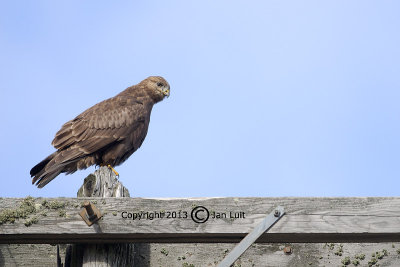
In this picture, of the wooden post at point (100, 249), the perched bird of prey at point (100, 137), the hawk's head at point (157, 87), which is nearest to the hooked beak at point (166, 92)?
the hawk's head at point (157, 87)

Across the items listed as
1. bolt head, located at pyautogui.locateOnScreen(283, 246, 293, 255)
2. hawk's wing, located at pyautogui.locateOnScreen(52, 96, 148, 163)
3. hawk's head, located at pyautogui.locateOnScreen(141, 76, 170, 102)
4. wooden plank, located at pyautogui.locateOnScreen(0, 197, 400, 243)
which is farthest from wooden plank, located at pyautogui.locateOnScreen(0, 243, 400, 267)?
hawk's head, located at pyautogui.locateOnScreen(141, 76, 170, 102)

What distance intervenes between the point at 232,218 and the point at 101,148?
357cm

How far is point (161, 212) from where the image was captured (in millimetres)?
2688

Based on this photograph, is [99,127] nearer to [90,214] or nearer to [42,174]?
[42,174]

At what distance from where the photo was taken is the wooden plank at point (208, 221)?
266 cm

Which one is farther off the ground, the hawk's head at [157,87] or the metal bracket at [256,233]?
the hawk's head at [157,87]

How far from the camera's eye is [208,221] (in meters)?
2.68

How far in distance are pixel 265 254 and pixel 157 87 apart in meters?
4.46

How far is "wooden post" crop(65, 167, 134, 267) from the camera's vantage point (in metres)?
2.73

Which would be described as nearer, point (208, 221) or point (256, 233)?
point (256, 233)

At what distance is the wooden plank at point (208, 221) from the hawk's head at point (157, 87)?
456cm

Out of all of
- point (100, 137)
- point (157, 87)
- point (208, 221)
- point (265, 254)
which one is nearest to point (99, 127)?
point (100, 137)

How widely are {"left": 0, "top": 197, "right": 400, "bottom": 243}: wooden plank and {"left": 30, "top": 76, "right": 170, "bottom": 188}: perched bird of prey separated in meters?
2.73

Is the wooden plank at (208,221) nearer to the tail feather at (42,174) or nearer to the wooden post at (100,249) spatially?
the wooden post at (100,249)
